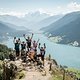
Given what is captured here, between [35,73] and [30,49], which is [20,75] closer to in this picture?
[35,73]

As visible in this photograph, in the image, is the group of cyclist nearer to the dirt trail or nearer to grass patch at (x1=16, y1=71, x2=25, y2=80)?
the dirt trail

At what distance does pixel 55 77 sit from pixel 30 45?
9.69 metres

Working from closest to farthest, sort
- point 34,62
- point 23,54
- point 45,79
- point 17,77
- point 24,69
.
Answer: point 45,79, point 17,77, point 24,69, point 34,62, point 23,54

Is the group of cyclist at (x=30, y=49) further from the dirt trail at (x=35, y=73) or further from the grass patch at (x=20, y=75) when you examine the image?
the grass patch at (x=20, y=75)

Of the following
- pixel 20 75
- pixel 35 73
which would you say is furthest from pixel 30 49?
pixel 20 75

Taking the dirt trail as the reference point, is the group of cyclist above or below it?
above

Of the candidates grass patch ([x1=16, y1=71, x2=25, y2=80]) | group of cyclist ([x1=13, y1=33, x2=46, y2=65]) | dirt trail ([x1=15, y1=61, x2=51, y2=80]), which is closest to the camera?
dirt trail ([x1=15, y1=61, x2=51, y2=80])

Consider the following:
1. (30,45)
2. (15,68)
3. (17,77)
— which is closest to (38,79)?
(17,77)

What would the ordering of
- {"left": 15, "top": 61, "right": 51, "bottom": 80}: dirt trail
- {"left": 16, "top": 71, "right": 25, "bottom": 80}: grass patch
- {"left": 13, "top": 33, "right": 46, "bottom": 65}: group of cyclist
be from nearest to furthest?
1. {"left": 15, "top": 61, "right": 51, "bottom": 80}: dirt trail
2. {"left": 16, "top": 71, "right": 25, "bottom": 80}: grass patch
3. {"left": 13, "top": 33, "right": 46, "bottom": 65}: group of cyclist

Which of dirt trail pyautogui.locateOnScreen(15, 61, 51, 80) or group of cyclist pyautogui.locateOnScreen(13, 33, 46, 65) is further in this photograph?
group of cyclist pyautogui.locateOnScreen(13, 33, 46, 65)

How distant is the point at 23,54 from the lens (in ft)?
129

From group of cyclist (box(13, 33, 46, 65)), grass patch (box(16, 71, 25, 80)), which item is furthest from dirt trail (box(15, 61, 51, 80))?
group of cyclist (box(13, 33, 46, 65))

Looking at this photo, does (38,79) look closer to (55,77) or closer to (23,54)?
(55,77)

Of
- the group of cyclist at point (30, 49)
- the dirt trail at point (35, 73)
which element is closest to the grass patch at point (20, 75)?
the dirt trail at point (35, 73)
